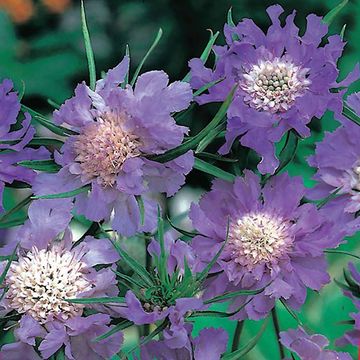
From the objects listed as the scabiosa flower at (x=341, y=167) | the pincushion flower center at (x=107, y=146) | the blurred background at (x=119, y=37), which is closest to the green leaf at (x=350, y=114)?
the scabiosa flower at (x=341, y=167)

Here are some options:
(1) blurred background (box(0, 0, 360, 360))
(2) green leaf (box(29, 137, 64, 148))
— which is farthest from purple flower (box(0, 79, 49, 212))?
(1) blurred background (box(0, 0, 360, 360))

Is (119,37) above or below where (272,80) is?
below

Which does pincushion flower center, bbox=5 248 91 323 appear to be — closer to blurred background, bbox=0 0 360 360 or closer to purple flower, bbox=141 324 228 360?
purple flower, bbox=141 324 228 360

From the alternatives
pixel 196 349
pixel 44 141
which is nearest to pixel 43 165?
pixel 44 141

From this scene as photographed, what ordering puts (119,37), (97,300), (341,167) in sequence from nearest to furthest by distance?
(97,300) < (341,167) < (119,37)

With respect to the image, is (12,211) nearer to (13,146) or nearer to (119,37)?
(13,146)
